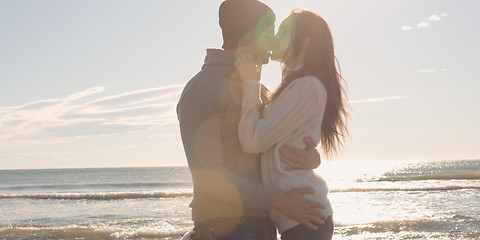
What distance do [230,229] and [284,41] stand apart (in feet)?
3.60

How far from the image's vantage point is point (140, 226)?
1188cm

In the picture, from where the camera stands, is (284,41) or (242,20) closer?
(242,20)

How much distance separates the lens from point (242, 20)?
8.09 ft

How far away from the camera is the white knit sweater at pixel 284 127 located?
242 centimetres

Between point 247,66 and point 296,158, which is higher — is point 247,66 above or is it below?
above

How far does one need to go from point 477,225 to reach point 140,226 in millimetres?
8054

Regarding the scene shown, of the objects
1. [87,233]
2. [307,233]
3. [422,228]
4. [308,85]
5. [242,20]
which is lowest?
[422,228]

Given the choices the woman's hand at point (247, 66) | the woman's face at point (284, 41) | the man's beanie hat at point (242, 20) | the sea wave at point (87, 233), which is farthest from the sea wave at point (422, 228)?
the man's beanie hat at point (242, 20)

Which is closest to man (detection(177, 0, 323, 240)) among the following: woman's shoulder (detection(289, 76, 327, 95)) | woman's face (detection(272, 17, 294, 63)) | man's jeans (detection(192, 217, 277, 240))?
man's jeans (detection(192, 217, 277, 240))

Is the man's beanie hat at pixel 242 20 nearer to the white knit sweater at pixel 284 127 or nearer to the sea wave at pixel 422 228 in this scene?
the white knit sweater at pixel 284 127

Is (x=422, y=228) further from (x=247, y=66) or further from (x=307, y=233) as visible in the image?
(x=247, y=66)

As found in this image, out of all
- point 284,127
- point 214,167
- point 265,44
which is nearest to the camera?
point 214,167

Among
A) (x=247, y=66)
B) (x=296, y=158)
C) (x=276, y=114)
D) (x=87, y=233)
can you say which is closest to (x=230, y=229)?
(x=296, y=158)

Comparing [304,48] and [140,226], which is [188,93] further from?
[140,226]
